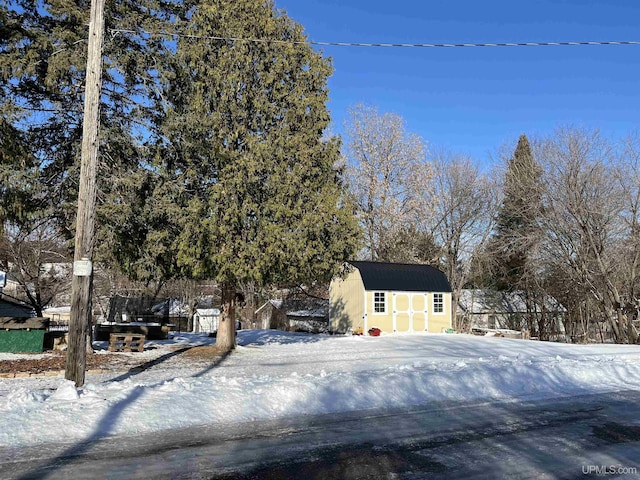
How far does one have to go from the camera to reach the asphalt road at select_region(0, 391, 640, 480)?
16.9ft

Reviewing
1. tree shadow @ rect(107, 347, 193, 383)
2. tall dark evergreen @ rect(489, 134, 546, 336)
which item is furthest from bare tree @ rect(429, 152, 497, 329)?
tree shadow @ rect(107, 347, 193, 383)

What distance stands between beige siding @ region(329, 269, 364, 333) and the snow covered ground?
10930mm

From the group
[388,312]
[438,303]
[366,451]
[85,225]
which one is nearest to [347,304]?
[388,312]

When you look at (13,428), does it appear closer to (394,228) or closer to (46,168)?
(46,168)

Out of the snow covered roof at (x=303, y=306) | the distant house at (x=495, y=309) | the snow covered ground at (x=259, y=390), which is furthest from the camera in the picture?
the distant house at (x=495, y=309)

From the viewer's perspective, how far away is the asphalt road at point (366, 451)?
5156mm

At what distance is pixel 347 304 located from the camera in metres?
28.9

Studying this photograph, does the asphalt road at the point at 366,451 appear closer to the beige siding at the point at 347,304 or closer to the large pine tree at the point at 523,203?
the beige siding at the point at 347,304

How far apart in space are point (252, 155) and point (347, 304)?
47.5ft

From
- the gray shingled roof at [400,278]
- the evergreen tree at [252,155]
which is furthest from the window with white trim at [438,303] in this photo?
the evergreen tree at [252,155]

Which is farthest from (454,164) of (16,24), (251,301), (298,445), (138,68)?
(298,445)

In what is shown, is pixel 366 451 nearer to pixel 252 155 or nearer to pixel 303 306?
pixel 252 155

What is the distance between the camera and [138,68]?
603 inches

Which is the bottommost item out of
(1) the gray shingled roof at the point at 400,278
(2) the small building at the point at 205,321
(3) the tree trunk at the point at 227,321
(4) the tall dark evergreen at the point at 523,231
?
(2) the small building at the point at 205,321
